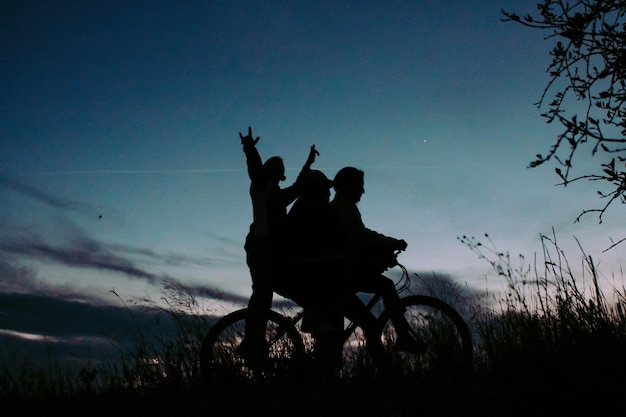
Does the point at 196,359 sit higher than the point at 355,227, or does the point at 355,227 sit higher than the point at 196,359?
the point at 355,227

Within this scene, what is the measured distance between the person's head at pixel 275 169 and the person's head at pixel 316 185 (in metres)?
0.27

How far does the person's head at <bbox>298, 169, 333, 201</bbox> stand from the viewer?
716 centimetres

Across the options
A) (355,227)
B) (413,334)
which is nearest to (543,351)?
(413,334)

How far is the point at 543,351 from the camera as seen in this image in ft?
19.7

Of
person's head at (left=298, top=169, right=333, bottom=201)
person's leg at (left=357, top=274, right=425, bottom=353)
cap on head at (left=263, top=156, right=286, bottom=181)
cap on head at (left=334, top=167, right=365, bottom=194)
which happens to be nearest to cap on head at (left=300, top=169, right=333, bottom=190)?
person's head at (left=298, top=169, right=333, bottom=201)

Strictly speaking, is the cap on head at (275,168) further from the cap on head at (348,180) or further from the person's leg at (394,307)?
the person's leg at (394,307)

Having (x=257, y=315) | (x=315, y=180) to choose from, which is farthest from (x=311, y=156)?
(x=257, y=315)

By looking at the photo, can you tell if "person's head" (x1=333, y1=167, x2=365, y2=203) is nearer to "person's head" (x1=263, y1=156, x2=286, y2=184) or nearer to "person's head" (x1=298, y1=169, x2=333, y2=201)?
"person's head" (x1=298, y1=169, x2=333, y2=201)

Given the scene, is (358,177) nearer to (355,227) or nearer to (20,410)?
(355,227)

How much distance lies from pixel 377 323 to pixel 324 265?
3.49 feet

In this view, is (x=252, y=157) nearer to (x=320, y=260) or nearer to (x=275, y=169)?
(x=275, y=169)

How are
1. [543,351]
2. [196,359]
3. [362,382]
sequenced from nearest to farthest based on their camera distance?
[543,351] < [362,382] < [196,359]

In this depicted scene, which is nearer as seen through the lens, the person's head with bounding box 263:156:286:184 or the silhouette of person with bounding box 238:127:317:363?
the silhouette of person with bounding box 238:127:317:363

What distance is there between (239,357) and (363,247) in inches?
83.3
